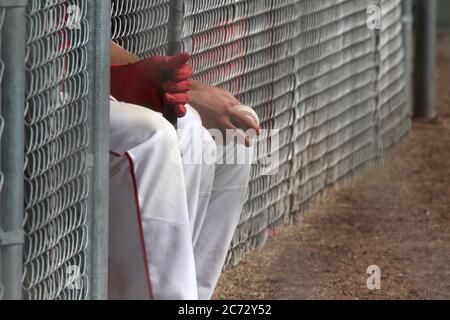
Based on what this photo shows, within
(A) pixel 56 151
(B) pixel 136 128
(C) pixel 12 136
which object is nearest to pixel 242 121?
(B) pixel 136 128

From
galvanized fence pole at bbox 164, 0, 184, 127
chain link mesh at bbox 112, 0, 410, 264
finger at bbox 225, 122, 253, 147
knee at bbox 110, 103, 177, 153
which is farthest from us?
chain link mesh at bbox 112, 0, 410, 264

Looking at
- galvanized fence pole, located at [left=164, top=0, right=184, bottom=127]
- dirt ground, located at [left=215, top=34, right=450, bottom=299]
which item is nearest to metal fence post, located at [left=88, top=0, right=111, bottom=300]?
galvanized fence pole, located at [left=164, top=0, right=184, bottom=127]

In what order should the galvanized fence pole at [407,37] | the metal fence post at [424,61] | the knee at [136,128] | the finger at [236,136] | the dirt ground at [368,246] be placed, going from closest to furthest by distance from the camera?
the knee at [136,128] < the finger at [236,136] < the dirt ground at [368,246] < the galvanized fence pole at [407,37] < the metal fence post at [424,61]

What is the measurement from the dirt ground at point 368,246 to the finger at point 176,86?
124cm

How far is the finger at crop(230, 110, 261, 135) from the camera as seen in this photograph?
3.09 meters

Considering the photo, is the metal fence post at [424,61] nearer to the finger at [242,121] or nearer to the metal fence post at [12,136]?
the finger at [242,121]

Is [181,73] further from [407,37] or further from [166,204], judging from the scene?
[407,37]

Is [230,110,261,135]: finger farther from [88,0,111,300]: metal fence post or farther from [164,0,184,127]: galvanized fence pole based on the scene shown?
[164,0,184,127]: galvanized fence pole

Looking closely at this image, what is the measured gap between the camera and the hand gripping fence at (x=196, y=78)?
257cm

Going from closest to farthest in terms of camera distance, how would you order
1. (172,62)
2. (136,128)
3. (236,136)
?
(136,128), (172,62), (236,136)

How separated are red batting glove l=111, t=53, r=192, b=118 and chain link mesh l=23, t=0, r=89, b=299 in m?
0.15

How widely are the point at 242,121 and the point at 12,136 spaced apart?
0.90 meters

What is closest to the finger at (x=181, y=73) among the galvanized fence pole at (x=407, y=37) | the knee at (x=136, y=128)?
the knee at (x=136, y=128)

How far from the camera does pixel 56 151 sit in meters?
2.73
